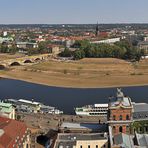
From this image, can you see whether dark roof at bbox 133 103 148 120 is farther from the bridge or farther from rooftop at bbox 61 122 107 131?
the bridge

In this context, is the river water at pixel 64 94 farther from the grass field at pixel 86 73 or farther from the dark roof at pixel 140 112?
the dark roof at pixel 140 112

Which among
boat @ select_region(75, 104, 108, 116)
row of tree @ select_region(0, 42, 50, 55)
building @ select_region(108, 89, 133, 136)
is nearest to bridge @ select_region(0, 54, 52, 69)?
row of tree @ select_region(0, 42, 50, 55)

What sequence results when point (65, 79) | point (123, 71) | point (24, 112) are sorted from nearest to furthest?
point (24, 112)
point (65, 79)
point (123, 71)

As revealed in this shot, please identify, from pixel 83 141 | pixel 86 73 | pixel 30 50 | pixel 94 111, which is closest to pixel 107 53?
pixel 86 73

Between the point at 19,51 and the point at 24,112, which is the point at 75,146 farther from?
the point at 19,51

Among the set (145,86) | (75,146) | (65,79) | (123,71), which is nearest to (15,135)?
(75,146)

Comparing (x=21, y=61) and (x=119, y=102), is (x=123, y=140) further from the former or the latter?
Answer: (x=21, y=61)

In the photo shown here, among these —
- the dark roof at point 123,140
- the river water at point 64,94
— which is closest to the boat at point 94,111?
the river water at point 64,94
